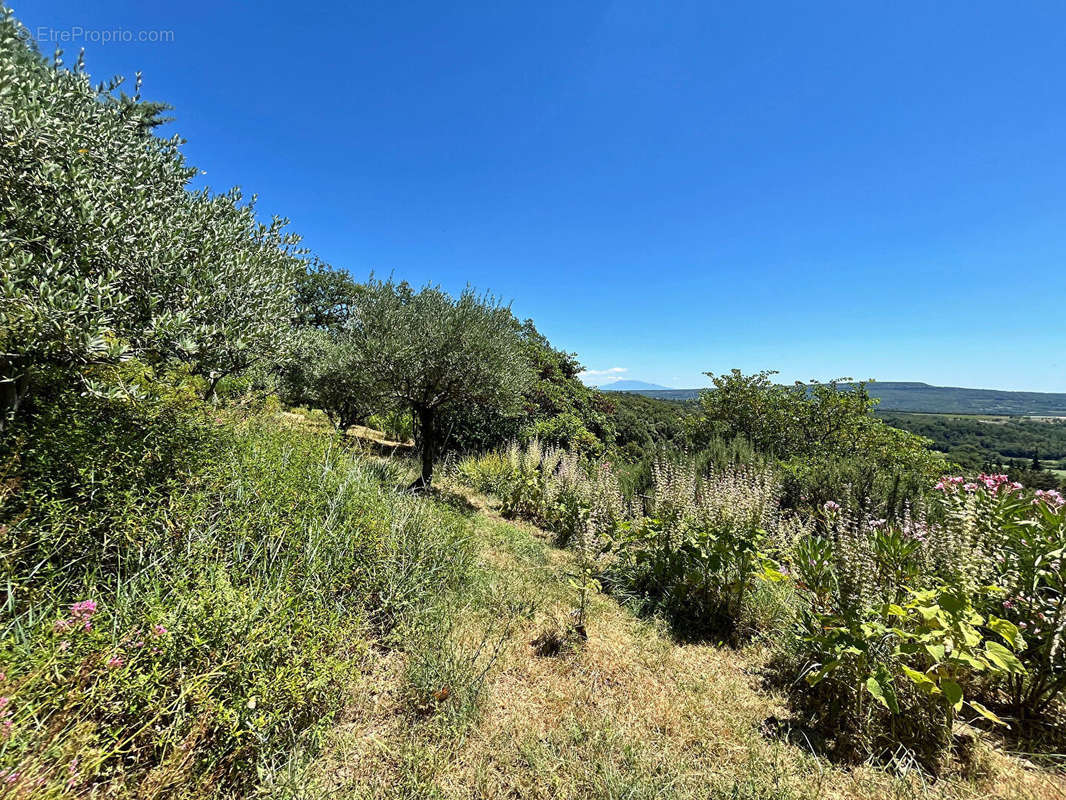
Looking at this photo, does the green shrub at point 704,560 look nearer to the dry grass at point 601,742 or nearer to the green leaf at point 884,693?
the dry grass at point 601,742

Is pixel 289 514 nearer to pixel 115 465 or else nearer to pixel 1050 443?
pixel 115 465

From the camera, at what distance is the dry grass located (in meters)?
2.00

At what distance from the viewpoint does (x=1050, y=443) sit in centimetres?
2656

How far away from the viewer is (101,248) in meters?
2.63

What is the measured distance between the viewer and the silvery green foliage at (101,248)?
2.35m

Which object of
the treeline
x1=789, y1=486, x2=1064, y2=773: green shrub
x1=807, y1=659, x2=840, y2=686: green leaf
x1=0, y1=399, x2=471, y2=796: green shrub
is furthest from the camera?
the treeline

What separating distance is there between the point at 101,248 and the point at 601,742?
4733mm

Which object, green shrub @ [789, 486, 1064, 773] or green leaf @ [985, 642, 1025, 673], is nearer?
green leaf @ [985, 642, 1025, 673]

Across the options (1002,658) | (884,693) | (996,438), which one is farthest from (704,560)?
(996,438)

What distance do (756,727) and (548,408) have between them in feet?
38.1

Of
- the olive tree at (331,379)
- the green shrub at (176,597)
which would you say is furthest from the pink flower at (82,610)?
the olive tree at (331,379)

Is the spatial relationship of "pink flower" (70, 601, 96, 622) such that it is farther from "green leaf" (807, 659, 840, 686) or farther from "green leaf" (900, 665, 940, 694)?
"green leaf" (900, 665, 940, 694)

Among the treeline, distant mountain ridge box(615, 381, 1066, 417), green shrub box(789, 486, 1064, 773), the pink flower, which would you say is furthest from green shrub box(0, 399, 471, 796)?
distant mountain ridge box(615, 381, 1066, 417)

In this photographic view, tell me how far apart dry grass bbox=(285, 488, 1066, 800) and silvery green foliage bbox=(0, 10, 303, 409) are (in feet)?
9.49
